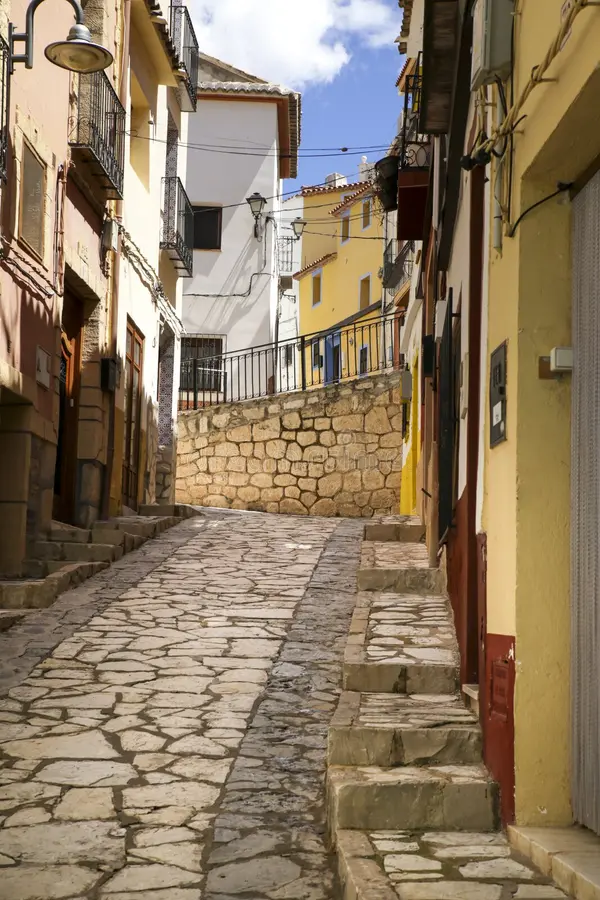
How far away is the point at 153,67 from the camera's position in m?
15.0

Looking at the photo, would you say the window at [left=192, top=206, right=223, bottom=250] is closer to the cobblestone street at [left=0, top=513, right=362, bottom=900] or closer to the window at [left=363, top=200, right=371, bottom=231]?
the window at [left=363, top=200, right=371, bottom=231]

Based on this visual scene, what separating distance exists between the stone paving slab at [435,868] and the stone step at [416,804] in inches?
1.8

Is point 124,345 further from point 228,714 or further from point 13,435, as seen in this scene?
point 228,714

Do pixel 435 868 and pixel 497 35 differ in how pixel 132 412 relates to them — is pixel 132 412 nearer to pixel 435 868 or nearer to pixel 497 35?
pixel 497 35

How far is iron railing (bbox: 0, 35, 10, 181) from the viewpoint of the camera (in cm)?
794

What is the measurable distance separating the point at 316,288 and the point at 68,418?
28300 mm

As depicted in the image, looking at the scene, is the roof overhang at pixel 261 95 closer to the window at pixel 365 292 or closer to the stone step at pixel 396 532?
the window at pixel 365 292

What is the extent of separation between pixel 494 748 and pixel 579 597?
0.81 m

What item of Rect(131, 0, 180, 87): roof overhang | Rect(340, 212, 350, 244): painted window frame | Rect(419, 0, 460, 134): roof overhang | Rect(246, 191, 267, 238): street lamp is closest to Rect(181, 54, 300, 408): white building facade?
Rect(246, 191, 267, 238): street lamp

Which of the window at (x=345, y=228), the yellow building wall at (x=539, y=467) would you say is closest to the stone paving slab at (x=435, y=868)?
the yellow building wall at (x=539, y=467)

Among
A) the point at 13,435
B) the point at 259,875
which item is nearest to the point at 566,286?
the point at 259,875

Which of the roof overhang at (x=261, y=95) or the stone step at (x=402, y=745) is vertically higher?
the roof overhang at (x=261, y=95)

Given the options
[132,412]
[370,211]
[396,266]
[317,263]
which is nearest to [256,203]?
[396,266]

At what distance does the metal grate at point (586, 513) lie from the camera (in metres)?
3.67
